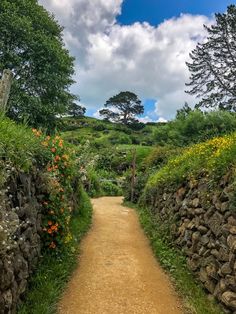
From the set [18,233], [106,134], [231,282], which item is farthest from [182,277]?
[106,134]

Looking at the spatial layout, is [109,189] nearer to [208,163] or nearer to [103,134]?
[208,163]

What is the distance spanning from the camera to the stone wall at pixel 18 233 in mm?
4055

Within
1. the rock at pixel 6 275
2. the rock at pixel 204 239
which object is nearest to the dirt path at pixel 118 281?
the rock at pixel 204 239

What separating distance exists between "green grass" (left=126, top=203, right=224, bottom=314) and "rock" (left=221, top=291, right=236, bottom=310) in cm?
20

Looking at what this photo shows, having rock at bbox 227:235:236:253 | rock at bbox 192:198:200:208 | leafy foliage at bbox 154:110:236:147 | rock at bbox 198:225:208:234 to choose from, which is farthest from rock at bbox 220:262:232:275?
leafy foliage at bbox 154:110:236:147

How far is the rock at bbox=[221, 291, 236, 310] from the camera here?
4703 millimetres

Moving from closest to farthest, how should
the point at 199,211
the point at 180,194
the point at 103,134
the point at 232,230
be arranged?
the point at 232,230
the point at 199,211
the point at 180,194
the point at 103,134

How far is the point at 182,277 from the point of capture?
6.31 metres

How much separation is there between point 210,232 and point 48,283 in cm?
309

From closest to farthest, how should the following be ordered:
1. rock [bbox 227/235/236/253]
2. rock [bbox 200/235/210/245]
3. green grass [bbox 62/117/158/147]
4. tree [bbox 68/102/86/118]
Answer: rock [bbox 227/235/236/253] → rock [bbox 200/235/210/245] → green grass [bbox 62/117/158/147] → tree [bbox 68/102/86/118]

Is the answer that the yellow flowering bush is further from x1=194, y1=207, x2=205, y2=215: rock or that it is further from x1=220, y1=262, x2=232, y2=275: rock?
x1=220, y1=262, x2=232, y2=275: rock

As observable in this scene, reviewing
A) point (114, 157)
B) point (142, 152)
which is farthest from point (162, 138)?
point (114, 157)

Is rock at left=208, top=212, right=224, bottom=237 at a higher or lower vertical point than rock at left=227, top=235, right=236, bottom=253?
higher

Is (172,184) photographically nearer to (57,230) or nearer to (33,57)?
(57,230)
